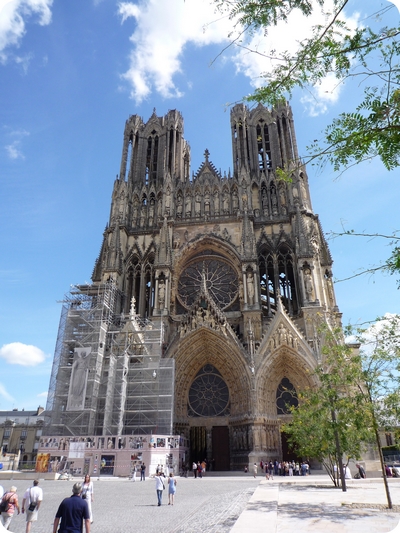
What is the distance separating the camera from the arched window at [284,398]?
26.3 meters

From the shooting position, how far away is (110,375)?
25.6 metres

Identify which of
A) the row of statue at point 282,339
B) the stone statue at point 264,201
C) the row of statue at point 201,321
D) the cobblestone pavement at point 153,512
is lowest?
the cobblestone pavement at point 153,512

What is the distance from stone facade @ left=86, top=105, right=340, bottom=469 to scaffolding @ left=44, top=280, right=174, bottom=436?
1.50 meters

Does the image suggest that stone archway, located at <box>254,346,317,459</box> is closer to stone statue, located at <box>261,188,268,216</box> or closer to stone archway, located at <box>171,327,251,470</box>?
stone archway, located at <box>171,327,251,470</box>

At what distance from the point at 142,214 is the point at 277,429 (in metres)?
20.6

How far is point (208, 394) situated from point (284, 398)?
5138 millimetres

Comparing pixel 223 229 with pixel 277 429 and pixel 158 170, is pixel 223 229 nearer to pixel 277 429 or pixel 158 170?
pixel 158 170

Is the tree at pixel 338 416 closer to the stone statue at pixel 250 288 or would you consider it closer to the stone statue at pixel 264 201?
the stone statue at pixel 250 288

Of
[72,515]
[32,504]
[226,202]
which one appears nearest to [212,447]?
[226,202]

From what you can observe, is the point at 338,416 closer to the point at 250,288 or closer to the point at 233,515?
the point at 233,515

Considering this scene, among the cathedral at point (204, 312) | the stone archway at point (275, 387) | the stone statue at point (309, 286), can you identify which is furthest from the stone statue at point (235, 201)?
the stone archway at point (275, 387)

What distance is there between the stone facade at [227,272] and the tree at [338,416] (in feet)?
13.3

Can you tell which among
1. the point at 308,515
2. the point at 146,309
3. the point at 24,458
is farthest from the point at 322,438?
the point at 24,458

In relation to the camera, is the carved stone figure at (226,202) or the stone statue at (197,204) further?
the stone statue at (197,204)
